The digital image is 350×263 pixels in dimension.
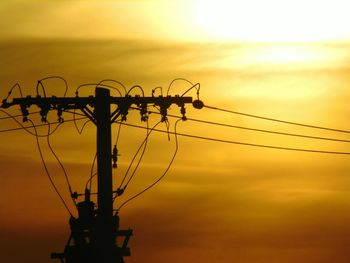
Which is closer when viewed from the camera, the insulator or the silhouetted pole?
the silhouetted pole

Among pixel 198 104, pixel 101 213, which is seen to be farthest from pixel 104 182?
pixel 198 104

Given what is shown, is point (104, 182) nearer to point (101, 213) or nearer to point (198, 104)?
point (101, 213)

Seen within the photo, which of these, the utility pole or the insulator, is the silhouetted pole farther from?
the insulator

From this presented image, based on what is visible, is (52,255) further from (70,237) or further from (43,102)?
(43,102)

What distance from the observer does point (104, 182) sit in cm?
2930

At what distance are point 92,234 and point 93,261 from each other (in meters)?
0.75

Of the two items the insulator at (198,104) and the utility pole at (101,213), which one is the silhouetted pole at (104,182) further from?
the insulator at (198,104)

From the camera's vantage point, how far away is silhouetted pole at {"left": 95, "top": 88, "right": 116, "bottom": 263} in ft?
96.0

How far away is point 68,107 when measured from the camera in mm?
30000

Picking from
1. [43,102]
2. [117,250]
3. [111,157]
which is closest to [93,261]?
[117,250]

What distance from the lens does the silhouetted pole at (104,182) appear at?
96.0 ft

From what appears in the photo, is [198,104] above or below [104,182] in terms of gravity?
above

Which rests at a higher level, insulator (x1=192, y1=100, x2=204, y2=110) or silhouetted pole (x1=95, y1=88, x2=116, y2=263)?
insulator (x1=192, y1=100, x2=204, y2=110)

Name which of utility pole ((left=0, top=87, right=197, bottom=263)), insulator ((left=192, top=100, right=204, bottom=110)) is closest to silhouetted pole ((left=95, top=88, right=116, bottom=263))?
utility pole ((left=0, top=87, right=197, bottom=263))
